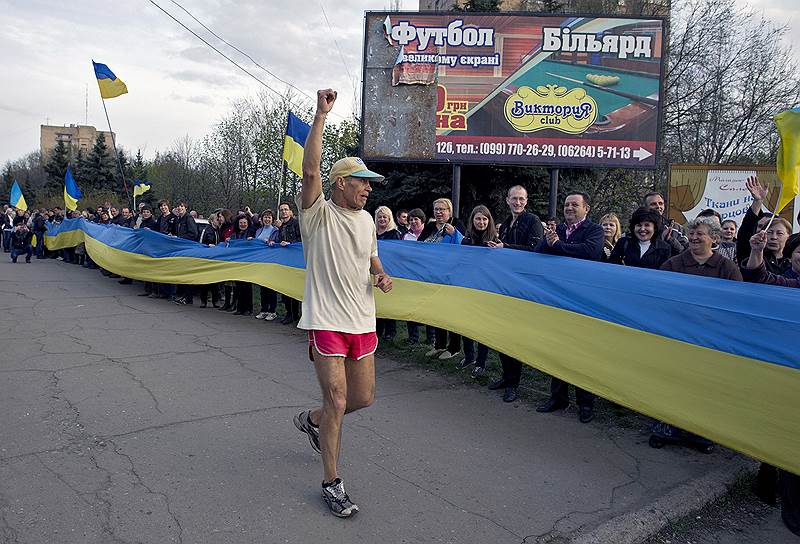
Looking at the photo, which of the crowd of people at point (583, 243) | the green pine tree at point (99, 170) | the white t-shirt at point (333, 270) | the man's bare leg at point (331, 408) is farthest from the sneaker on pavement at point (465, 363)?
Result: the green pine tree at point (99, 170)

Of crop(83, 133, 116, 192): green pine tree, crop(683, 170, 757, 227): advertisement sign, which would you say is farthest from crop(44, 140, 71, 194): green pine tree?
crop(683, 170, 757, 227): advertisement sign

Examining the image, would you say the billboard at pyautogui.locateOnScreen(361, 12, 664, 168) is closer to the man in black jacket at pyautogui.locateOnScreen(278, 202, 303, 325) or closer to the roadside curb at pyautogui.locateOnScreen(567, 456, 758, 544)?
the man in black jacket at pyautogui.locateOnScreen(278, 202, 303, 325)

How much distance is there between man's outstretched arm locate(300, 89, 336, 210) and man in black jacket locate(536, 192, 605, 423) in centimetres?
282

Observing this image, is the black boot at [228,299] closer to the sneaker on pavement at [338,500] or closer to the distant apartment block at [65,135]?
the sneaker on pavement at [338,500]

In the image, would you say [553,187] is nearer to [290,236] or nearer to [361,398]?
[290,236]

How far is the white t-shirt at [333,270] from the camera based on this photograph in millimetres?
3828

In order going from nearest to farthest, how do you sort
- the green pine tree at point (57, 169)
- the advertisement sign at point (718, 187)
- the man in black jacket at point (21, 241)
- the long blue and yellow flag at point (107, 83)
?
the advertisement sign at point (718, 187), the long blue and yellow flag at point (107, 83), the man in black jacket at point (21, 241), the green pine tree at point (57, 169)

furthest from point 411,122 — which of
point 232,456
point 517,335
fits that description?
point 232,456

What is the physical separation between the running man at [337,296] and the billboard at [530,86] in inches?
467

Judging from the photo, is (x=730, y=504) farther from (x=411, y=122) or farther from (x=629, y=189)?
(x=629, y=189)

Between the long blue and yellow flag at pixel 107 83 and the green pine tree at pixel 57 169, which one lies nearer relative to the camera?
the long blue and yellow flag at pixel 107 83

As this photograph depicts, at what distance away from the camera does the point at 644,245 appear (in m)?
6.21

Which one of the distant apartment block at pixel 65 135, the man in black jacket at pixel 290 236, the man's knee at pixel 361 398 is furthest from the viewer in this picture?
the distant apartment block at pixel 65 135

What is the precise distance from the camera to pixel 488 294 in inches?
249
